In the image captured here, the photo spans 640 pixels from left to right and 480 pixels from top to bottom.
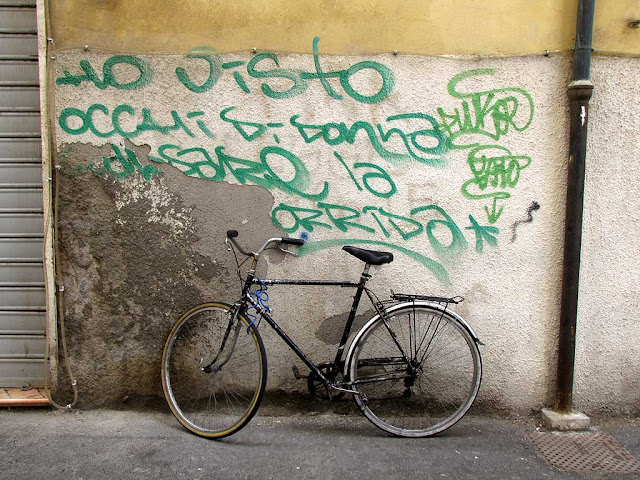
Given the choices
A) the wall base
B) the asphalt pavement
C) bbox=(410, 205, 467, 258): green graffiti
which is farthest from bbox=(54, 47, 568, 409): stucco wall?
the asphalt pavement

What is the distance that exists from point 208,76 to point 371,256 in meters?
1.60

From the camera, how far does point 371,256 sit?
11.6 ft

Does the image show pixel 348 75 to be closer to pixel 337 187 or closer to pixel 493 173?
pixel 337 187

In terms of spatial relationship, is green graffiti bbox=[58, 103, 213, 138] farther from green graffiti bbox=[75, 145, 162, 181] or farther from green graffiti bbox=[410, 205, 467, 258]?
green graffiti bbox=[410, 205, 467, 258]

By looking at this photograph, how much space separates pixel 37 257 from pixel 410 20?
3.01 m

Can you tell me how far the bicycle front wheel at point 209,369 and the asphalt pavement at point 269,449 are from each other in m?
0.15

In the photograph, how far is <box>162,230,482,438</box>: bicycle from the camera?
3.61 m

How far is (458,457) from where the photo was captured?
341cm

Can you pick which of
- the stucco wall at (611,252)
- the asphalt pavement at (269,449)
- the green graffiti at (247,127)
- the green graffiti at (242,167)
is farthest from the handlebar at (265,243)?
the stucco wall at (611,252)

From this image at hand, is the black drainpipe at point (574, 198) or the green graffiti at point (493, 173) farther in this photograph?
the green graffiti at point (493, 173)

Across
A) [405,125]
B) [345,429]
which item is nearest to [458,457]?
[345,429]

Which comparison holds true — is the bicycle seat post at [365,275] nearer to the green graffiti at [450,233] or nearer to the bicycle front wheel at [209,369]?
the green graffiti at [450,233]

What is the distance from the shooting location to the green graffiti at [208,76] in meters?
3.81

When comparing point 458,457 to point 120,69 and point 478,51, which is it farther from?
point 120,69
